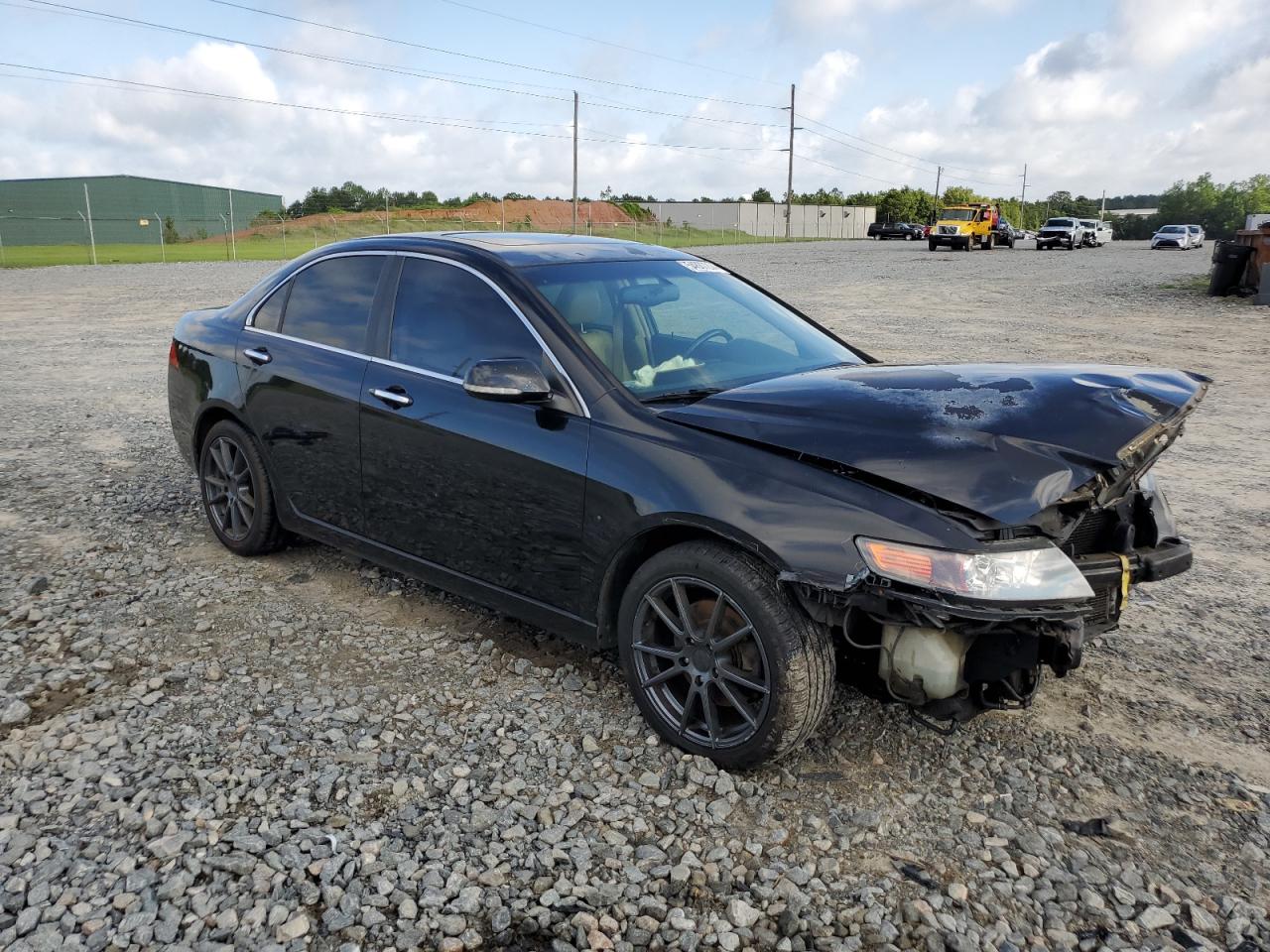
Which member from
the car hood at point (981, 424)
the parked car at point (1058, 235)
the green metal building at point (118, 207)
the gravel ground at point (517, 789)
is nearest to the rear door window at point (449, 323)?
the car hood at point (981, 424)

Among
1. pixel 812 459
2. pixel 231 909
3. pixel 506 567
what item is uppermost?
pixel 812 459

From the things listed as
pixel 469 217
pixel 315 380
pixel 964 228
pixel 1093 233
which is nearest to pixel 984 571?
pixel 315 380

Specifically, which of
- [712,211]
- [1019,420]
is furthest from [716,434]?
[712,211]

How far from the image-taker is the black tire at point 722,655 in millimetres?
2982

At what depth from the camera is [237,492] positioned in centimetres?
512

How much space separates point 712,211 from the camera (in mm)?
93250

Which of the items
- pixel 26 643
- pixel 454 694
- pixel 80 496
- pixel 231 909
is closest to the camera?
pixel 231 909

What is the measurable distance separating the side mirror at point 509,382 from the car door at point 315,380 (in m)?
1.00

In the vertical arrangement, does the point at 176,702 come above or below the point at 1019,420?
below

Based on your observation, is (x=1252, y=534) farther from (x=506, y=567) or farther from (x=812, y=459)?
(x=506, y=567)

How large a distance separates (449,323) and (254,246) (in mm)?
49398

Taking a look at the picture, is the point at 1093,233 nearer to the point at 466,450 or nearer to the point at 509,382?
the point at 466,450

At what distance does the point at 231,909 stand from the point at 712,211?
94754 millimetres

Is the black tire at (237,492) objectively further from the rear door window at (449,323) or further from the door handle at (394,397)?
the rear door window at (449,323)
